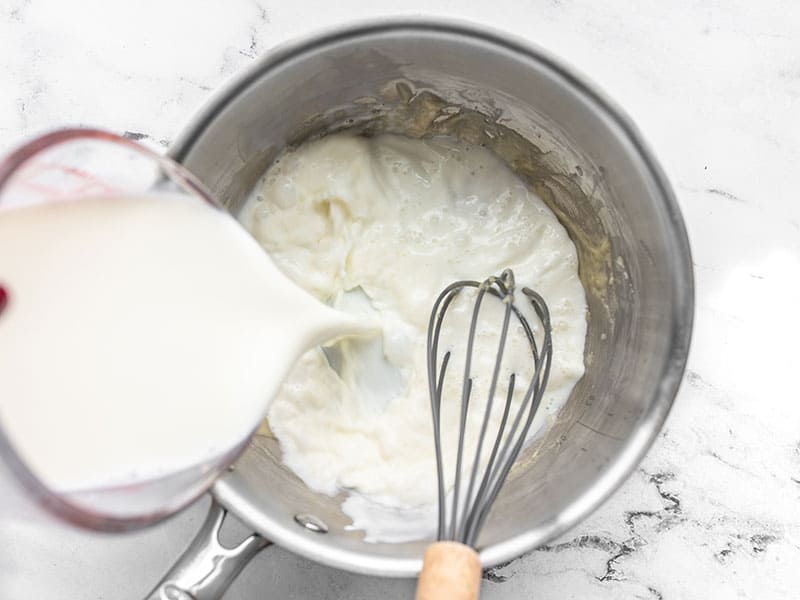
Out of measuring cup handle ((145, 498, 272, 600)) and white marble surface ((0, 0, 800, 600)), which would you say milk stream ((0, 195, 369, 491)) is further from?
→ white marble surface ((0, 0, 800, 600))

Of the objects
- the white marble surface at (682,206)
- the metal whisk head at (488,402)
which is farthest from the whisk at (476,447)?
the white marble surface at (682,206)

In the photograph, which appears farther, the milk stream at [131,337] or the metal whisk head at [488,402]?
the metal whisk head at [488,402]

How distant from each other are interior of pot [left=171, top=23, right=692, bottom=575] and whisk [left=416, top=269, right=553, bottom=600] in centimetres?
3

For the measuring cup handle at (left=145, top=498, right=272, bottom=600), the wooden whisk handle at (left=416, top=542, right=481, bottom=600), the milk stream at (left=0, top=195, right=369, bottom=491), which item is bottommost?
the measuring cup handle at (left=145, top=498, right=272, bottom=600)

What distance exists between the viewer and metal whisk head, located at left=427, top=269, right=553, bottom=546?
2.56 feet

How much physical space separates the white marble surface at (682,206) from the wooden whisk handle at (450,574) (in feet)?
0.84

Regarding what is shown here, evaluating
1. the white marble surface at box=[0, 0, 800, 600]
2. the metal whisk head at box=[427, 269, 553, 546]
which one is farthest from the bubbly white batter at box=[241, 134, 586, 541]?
the white marble surface at box=[0, 0, 800, 600]

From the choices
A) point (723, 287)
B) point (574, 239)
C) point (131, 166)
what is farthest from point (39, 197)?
point (723, 287)

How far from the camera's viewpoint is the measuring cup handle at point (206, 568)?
2.27 ft

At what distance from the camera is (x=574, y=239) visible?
96 centimetres

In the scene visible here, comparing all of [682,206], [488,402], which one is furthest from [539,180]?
[488,402]

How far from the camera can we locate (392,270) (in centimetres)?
96

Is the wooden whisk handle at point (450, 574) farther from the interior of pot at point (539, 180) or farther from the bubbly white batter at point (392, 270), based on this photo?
the bubbly white batter at point (392, 270)

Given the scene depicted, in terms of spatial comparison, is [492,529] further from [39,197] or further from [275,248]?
[39,197]
